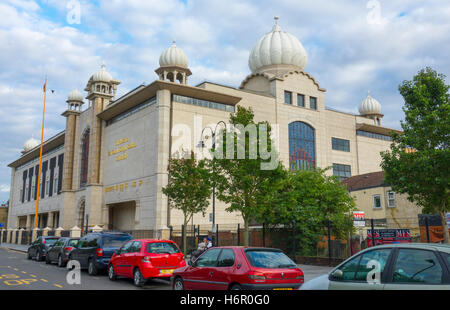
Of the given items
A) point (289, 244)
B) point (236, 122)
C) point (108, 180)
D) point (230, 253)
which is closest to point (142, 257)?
point (230, 253)

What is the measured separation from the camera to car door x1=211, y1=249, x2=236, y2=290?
9.16 metres

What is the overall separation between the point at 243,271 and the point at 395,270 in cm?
393

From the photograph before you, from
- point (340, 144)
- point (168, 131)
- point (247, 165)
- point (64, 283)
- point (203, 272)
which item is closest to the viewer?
point (203, 272)

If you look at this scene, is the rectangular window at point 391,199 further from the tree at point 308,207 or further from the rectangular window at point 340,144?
the rectangular window at point 340,144

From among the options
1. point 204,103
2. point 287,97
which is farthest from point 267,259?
point 287,97

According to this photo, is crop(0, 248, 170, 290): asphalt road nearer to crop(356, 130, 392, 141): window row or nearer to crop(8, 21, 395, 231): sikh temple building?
crop(8, 21, 395, 231): sikh temple building

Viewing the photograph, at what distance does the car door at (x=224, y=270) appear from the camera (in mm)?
9156

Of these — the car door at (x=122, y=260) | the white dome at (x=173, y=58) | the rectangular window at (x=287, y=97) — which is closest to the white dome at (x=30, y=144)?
the white dome at (x=173, y=58)

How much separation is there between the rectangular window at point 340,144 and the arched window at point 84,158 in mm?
33920

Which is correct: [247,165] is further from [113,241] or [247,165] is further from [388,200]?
[388,200]

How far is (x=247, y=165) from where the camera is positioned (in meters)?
18.8
